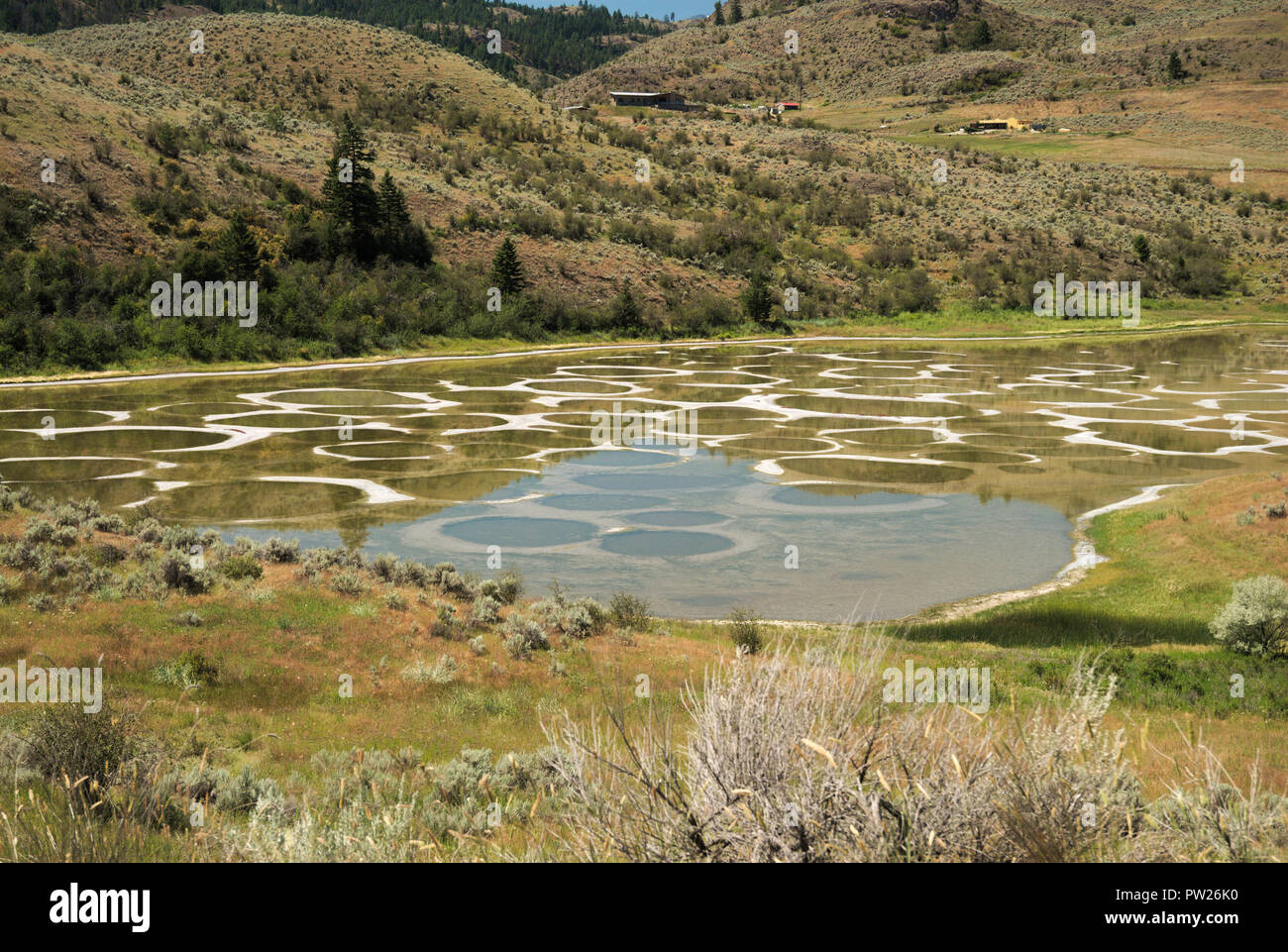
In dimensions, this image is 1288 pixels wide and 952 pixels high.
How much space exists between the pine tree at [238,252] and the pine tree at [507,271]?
43.3 ft

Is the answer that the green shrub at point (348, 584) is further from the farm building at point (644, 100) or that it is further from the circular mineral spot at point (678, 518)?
the farm building at point (644, 100)

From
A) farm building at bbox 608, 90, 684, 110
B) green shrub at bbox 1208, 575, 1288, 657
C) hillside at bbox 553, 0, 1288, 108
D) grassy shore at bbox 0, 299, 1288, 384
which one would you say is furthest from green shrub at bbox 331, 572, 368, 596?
hillside at bbox 553, 0, 1288, 108

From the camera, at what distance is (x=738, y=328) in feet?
209

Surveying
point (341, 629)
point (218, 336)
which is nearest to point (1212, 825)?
point (341, 629)

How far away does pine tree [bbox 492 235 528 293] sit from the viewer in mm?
59312

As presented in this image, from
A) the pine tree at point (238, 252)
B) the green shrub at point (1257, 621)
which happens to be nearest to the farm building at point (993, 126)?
the pine tree at point (238, 252)

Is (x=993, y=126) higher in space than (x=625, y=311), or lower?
higher

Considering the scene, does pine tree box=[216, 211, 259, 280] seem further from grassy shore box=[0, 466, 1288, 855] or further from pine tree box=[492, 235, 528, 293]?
grassy shore box=[0, 466, 1288, 855]

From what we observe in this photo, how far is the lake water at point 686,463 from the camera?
61.7 ft

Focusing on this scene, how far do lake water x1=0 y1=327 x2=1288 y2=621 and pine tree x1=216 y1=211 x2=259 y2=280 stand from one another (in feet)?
35.6

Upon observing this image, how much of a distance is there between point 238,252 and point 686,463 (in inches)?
1327

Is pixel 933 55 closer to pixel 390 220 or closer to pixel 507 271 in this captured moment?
pixel 390 220

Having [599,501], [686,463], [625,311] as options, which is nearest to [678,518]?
[599,501]

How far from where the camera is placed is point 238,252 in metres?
51.7
